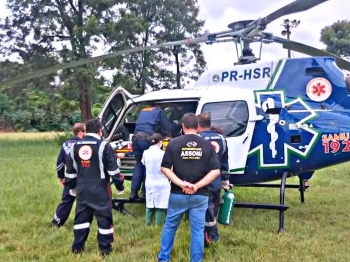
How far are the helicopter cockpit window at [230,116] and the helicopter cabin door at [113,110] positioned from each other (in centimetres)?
146

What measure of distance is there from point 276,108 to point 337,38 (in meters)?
41.7

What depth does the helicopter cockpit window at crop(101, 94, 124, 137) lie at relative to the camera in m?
7.60

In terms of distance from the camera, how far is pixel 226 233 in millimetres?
5969

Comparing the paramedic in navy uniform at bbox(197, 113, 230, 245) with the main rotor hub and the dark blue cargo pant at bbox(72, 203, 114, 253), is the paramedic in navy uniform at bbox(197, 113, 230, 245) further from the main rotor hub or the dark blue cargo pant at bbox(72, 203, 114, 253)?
the main rotor hub

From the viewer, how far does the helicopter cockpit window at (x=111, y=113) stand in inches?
299

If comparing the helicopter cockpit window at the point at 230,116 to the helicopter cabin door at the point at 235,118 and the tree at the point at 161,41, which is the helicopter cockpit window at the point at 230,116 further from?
the tree at the point at 161,41

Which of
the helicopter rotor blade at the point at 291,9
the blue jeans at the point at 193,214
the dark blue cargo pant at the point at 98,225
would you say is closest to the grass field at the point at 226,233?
the dark blue cargo pant at the point at 98,225

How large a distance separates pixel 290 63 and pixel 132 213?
3.57 meters

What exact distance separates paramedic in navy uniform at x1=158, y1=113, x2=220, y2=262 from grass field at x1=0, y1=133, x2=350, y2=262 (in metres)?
0.63

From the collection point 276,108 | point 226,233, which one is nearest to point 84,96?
point 276,108

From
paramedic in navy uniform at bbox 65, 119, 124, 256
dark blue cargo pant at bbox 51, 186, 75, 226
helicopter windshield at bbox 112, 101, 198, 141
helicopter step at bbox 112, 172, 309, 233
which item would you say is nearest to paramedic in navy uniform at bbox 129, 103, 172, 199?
helicopter step at bbox 112, 172, 309, 233

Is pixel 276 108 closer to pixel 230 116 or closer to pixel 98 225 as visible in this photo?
pixel 230 116

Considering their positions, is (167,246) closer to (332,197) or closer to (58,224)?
(58,224)

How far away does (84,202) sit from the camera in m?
4.97
